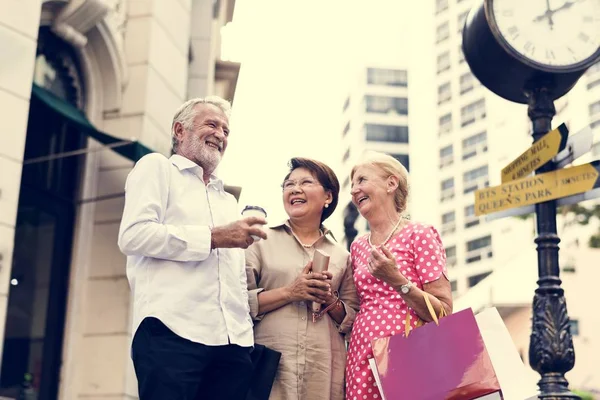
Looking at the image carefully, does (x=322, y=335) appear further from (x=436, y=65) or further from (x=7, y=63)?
(x=436, y=65)

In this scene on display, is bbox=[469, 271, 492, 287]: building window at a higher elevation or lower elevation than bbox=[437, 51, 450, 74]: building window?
lower

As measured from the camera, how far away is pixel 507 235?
66000 millimetres

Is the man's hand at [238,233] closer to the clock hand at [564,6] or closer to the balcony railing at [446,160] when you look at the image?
the clock hand at [564,6]

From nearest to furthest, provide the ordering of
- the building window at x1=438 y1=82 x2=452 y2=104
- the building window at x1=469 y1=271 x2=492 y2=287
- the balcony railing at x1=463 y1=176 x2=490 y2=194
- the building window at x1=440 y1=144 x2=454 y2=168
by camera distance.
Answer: the building window at x1=469 y1=271 x2=492 y2=287
the balcony railing at x1=463 y1=176 x2=490 y2=194
the building window at x1=440 y1=144 x2=454 y2=168
the building window at x1=438 y1=82 x2=452 y2=104

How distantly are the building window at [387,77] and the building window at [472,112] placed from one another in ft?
45.9

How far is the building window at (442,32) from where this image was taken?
3093 inches

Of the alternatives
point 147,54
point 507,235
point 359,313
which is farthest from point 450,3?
point 359,313

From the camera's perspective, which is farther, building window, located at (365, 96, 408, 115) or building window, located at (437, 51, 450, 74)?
building window, located at (365, 96, 408, 115)

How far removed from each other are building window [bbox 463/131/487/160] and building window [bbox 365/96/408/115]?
13674 millimetres

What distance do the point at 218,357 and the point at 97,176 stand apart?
21.4 ft

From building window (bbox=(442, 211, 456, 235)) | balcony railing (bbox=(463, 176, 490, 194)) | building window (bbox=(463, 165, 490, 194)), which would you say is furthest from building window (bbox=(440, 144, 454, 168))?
building window (bbox=(442, 211, 456, 235))

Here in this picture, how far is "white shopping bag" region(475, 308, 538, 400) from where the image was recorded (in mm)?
4297

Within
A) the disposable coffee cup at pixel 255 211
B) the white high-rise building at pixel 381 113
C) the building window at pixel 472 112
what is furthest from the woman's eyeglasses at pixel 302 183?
the white high-rise building at pixel 381 113

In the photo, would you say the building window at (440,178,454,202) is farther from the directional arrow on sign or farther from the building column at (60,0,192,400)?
the directional arrow on sign
